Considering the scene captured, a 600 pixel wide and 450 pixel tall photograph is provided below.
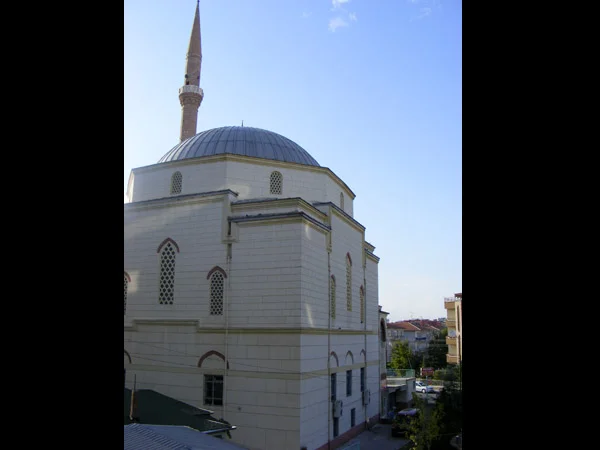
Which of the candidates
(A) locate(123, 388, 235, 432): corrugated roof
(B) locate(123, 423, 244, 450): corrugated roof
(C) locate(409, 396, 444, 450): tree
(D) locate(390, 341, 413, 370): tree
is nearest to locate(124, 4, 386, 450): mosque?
(A) locate(123, 388, 235, 432): corrugated roof

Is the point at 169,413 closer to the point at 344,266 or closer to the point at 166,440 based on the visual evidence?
the point at 166,440

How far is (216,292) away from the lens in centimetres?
1257

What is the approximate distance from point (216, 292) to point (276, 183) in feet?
12.9

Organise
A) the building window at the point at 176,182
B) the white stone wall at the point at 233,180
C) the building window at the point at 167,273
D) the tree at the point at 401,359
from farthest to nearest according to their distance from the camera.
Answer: the tree at the point at 401,359 < the building window at the point at 176,182 < the white stone wall at the point at 233,180 < the building window at the point at 167,273

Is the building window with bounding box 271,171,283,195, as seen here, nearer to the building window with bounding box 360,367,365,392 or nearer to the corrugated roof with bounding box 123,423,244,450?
the building window with bounding box 360,367,365,392

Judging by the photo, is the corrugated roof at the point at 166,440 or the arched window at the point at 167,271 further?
the arched window at the point at 167,271

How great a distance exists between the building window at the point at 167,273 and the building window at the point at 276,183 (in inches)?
133

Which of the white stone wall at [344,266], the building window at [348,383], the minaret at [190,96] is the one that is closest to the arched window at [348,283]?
the white stone wall at [344,266]

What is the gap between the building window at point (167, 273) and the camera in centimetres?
1299

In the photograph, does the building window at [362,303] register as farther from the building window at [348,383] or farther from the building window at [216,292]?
the building window at [216,292]

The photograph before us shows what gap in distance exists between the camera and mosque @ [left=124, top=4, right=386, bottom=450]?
11508 mm

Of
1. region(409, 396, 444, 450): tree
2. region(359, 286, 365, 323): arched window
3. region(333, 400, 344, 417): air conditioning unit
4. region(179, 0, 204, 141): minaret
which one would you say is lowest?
region(409, 396, 444, 450): tree

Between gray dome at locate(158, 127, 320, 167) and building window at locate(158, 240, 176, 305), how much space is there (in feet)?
9.50
